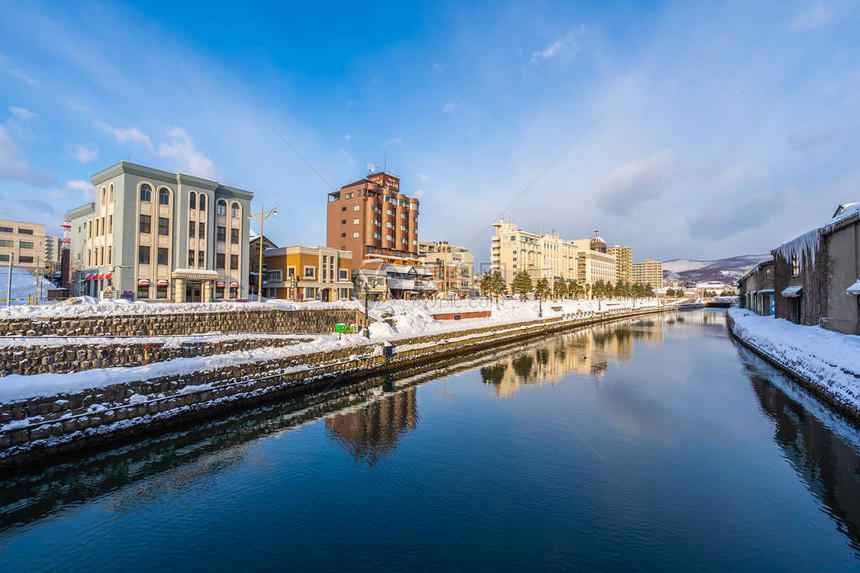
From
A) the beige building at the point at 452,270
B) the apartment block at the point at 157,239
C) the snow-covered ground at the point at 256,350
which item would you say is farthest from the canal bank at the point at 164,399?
the beige building at the point at 452,270

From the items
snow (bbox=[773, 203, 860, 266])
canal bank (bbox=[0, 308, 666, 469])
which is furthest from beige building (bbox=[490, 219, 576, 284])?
canal bank (bbox=[0, 308, 666, 469])

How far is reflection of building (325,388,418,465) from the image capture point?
56.0 ft

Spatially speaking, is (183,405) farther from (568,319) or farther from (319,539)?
(568,319)

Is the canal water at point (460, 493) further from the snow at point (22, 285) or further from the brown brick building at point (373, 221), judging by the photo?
the brown brick building at point (373, 221)

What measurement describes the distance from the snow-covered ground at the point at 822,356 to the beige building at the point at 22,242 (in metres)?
116

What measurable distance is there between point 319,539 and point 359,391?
16.5 m

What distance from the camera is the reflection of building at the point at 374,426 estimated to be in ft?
56.0

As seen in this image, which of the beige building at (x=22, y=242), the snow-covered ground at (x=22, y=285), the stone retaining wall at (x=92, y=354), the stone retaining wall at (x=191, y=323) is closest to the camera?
the stone retaining wall at (x=92, y=354)

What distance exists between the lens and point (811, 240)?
36.6 m

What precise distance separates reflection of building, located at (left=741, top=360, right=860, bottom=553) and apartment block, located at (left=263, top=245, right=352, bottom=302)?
5101 centimetres

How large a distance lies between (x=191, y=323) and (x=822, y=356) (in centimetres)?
4252

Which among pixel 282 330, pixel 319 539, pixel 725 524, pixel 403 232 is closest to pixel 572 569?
pixel 725 524

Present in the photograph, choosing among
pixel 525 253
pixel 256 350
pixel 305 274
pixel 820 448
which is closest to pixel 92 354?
pixel 256 350

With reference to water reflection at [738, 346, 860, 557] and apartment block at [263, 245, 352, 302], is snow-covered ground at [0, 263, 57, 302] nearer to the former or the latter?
apartment block at [263, 245, 352, 302]
